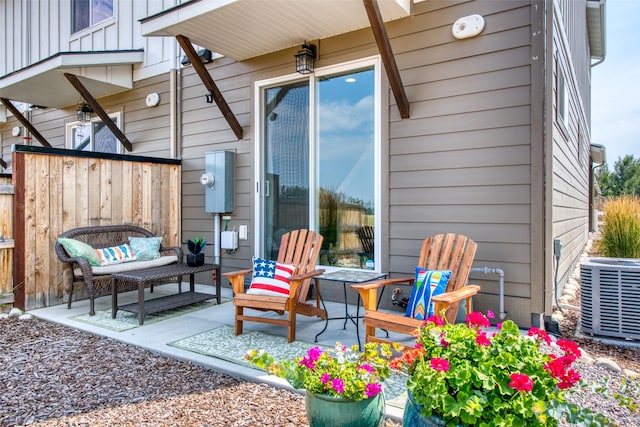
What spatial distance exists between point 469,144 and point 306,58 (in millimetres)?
1915

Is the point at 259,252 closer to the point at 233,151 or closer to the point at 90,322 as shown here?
the point at 233,151

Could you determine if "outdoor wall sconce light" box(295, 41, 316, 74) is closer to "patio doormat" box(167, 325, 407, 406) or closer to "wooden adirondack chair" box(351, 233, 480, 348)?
"wooden adirondack chair" box(351, 233, 480, 348)

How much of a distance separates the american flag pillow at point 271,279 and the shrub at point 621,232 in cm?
448

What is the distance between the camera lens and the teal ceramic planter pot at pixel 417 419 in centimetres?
Answer: 136

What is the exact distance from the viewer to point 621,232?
5.44 metres

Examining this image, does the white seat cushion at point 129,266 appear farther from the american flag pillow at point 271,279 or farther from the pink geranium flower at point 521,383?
the pink geranium flower at point 521,383

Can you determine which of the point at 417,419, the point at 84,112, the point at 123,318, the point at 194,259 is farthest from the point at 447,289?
the point at 84,112

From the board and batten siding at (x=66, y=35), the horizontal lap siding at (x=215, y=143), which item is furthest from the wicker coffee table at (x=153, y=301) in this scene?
the board and batten siding at (x=66, y=35)

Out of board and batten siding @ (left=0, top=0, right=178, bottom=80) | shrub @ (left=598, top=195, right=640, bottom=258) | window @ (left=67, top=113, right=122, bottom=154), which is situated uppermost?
board and batten siding @ (left=0, top=0, right=178, bottom=80)

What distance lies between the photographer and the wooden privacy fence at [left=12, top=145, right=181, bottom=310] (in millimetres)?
4059

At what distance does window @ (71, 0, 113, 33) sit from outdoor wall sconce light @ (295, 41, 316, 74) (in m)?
3.88

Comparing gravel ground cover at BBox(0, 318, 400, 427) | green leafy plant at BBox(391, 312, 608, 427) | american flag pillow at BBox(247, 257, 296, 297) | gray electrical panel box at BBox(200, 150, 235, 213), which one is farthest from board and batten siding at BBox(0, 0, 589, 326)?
green leafy plant at BBox(391, 312, 608, 427)

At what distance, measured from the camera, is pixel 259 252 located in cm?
491

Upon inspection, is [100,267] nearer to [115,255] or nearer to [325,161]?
[115,255]
